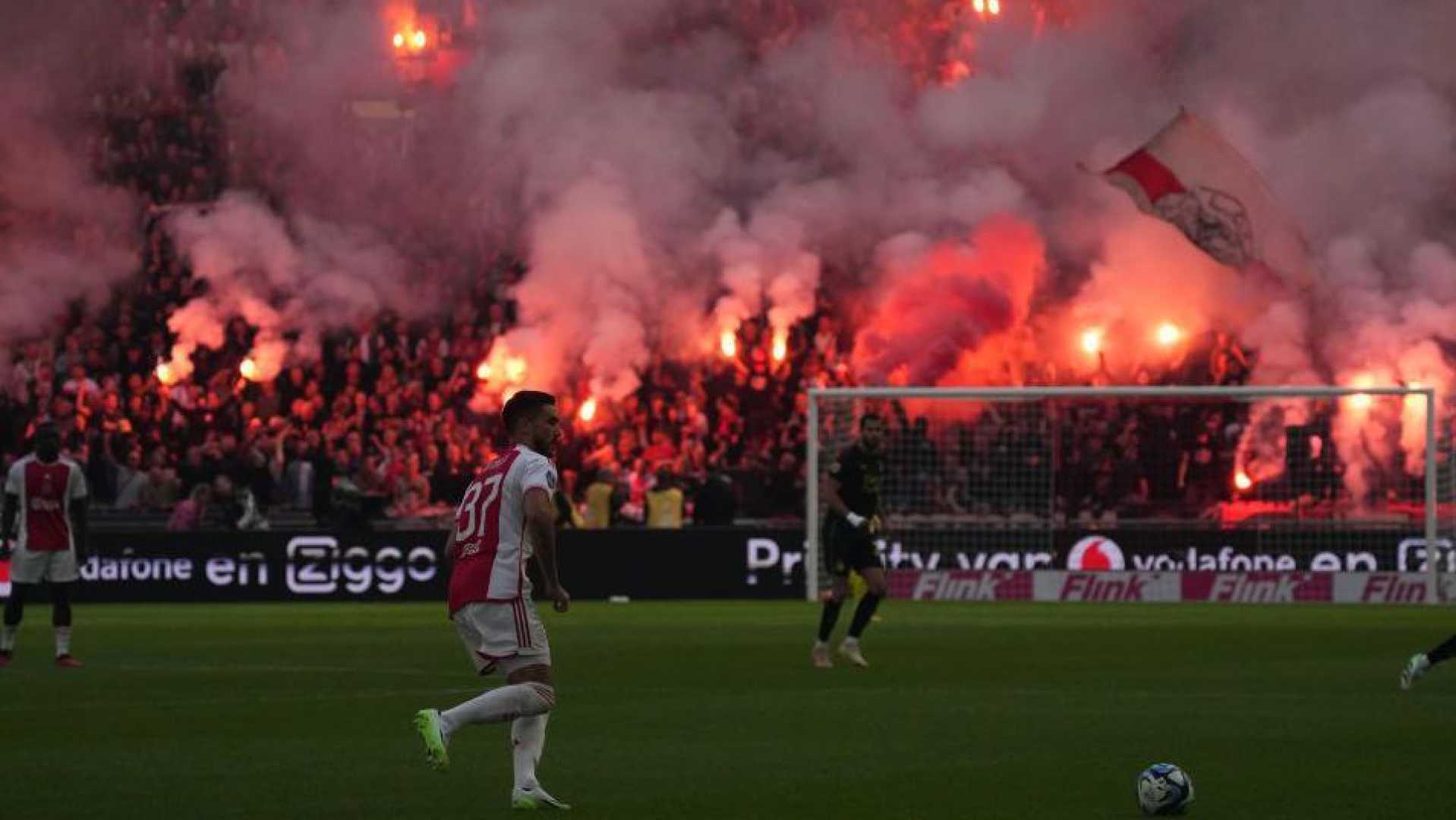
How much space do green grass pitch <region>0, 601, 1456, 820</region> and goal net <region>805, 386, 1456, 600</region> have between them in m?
7.32

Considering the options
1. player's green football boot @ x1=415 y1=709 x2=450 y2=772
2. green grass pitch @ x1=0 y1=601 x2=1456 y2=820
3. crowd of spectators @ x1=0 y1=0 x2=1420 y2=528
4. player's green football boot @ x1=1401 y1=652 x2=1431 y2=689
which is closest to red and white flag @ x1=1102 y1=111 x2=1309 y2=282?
crowd of spectators @ x1=0 y1=0 x2=1420 y2=528

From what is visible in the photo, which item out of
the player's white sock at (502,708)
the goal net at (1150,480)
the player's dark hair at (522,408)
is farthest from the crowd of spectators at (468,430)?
the player's white sock at (502,708)

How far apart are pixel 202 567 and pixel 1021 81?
18768 millimetres

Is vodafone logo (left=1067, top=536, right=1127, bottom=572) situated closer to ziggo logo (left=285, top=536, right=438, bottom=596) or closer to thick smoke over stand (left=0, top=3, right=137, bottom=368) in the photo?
ziggo logo (left=285, top=536, right=438, bottom=596)

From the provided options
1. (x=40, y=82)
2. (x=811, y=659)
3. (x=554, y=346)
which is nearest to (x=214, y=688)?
(x=811, y=659)

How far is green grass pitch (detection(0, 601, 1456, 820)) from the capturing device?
33.7 ft

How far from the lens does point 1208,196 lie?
4250 cm

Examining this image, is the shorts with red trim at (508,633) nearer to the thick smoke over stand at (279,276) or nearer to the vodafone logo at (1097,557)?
the vodafone logo at (1097,557)

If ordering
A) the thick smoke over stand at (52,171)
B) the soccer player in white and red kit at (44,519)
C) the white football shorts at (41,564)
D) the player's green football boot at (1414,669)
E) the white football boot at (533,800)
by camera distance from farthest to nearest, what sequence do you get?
the thick smoke over stand at (52,171) < the white football shorts at (41,564) < the soccer player in white and red kit at (44,519) < the player's green football boot at (1414,669) < the white football boot at (533,800)

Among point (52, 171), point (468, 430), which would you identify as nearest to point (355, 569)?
point (468, 430)

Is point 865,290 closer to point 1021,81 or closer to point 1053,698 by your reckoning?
point 1021,81

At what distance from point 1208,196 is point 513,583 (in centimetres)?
3381

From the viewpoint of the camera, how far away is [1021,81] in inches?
1730

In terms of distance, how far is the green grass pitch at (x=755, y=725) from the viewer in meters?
10.3
